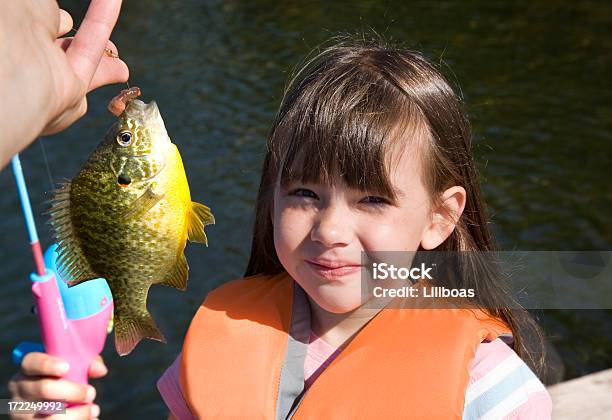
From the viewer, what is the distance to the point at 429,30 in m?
11.1

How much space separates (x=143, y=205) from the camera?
6.93 ft

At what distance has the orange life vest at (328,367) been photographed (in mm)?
2475

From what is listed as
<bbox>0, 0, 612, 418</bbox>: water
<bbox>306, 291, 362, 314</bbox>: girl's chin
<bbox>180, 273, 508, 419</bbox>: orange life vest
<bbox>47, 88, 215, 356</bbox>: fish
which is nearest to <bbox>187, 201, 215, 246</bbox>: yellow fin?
<bbox>47, 88, 215, 356</bbox>: fish

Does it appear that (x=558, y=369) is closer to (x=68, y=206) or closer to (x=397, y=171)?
(x=397, y=171)

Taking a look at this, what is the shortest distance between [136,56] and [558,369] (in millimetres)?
7681

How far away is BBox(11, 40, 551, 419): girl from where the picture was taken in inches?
94.0

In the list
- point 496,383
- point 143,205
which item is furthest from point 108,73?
point 496,383

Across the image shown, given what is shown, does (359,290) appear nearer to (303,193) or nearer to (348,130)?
(303,193)

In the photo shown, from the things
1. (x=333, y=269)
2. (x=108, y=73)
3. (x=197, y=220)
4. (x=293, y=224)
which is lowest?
(x=333, y=269)

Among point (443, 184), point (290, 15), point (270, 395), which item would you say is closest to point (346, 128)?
point (443, 184)

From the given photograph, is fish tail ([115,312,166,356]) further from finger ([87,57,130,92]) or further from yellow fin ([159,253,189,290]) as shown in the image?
finger ([87,57,130,92])

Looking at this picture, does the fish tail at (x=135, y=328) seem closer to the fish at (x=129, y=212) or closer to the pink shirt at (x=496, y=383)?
the fish at (x=129, y=212)

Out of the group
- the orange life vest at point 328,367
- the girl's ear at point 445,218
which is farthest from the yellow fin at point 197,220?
the girl's ear at point 445,218

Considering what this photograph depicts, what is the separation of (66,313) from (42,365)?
0.45 meters
